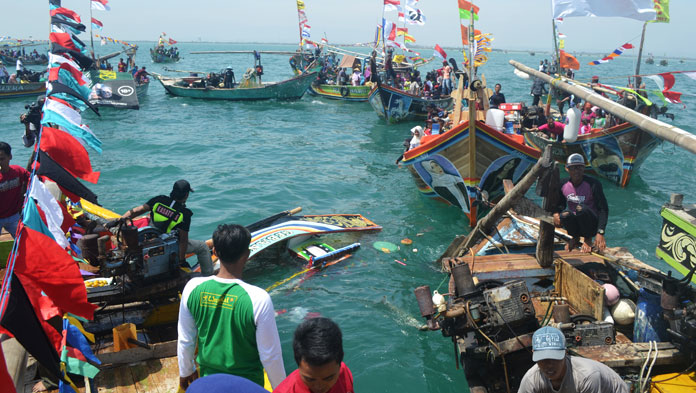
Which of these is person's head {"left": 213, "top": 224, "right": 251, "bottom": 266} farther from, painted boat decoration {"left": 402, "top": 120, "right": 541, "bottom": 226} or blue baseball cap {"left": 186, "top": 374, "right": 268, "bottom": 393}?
painted boat decoration {"left": 402, "top": 120, "right": 541, "bottom": 226}

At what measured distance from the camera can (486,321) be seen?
15.8 feet

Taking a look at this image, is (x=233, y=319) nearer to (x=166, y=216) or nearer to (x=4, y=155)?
(x=166, y=216)

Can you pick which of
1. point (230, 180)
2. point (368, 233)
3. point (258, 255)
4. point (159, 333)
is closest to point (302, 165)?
point (230, 180)

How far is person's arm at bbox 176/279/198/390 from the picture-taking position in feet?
10.3

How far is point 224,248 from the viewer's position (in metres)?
3.08

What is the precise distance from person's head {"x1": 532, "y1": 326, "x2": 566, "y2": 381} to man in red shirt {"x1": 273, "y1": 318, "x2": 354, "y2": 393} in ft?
4.89

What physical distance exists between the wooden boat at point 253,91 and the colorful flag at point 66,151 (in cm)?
2640

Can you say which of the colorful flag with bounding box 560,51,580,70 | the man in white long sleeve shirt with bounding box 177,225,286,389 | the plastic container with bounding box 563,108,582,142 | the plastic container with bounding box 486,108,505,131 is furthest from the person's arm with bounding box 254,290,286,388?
the colorful flag with bounding box 560,51,580,70

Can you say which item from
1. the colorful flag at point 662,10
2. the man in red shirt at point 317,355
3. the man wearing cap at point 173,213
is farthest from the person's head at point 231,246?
the colorful flag at point 662,10

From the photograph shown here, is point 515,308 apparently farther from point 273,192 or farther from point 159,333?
point 273,192

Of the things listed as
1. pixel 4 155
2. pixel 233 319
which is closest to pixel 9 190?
pixel 4 155

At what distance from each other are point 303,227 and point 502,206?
4190 mm

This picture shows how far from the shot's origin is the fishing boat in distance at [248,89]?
3125cm

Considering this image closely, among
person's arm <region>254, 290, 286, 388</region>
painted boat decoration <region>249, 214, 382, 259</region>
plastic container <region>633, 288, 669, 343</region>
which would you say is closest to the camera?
person's arm <region>254, 290, 286, 388</region>
